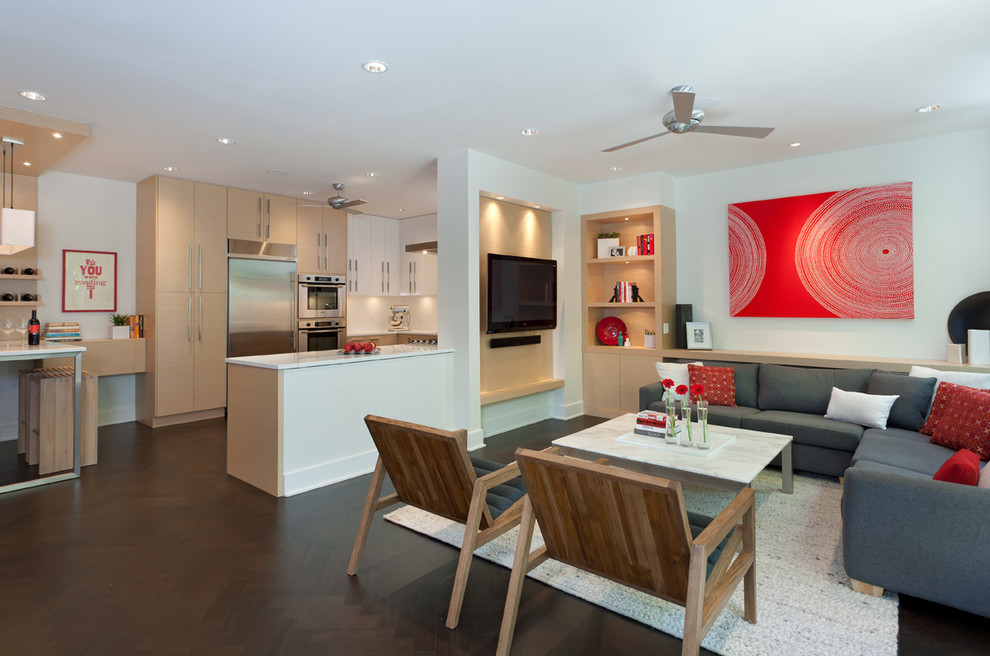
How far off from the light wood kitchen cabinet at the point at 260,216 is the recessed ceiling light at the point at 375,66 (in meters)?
3.75

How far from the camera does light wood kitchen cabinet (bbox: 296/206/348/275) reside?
6.75 meters

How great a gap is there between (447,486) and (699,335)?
419 centimetres

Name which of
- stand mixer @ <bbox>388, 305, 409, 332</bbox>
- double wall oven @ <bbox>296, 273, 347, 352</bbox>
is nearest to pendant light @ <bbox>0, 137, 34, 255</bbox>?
double wall oven @ <bbox>296, 273, 347, 352</bbox>

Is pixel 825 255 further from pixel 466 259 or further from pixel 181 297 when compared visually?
pixel 181 297

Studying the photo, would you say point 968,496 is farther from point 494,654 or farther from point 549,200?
point 549,200

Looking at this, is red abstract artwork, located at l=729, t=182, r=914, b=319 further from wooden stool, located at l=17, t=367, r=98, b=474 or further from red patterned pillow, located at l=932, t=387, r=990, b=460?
wooden stool, located at l=17, t=367, r=98, b=474

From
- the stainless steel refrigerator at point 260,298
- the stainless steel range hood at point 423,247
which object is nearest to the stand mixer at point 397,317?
the stainless steel range hood at point 423,247

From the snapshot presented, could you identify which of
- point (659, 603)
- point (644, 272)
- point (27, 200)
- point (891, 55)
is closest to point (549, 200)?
point (644, 272)

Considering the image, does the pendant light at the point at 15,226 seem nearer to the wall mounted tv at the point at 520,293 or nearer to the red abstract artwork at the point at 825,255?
the wall mounted tv at the point at 520,293

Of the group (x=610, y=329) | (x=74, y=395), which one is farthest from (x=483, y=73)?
(x=74, y=395)

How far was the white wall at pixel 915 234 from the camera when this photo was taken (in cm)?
446

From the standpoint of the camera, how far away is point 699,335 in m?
5.72

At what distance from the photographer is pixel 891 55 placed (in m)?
3.01

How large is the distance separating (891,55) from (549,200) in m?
3.19
